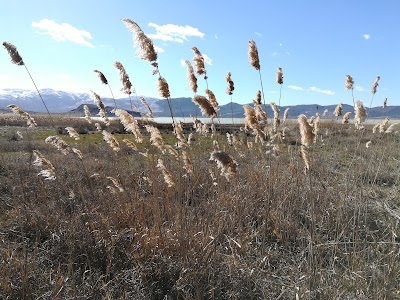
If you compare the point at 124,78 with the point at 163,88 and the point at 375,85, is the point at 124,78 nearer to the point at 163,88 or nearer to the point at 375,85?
the point at 163,88

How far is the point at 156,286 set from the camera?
3.06 meters

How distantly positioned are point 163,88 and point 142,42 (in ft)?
1.67

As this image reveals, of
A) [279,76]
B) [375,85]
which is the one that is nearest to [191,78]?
[279,76]

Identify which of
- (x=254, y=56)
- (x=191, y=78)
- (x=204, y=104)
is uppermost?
(x=254, y=56)

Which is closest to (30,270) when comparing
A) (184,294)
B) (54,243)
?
(54,243)

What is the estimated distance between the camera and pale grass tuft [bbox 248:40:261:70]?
13.1 ft

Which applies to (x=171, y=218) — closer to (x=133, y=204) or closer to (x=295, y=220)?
(x=133, y=204)

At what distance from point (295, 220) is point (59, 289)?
9.66 ft

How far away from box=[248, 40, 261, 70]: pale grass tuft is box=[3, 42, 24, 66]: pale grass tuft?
257cm

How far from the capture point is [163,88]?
3.50 m

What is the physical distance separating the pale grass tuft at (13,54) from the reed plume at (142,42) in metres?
1.40

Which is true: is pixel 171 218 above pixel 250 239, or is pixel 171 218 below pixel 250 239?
above

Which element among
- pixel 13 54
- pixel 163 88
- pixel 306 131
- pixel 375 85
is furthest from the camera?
pixel 375 85

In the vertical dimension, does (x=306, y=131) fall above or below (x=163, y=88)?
below
